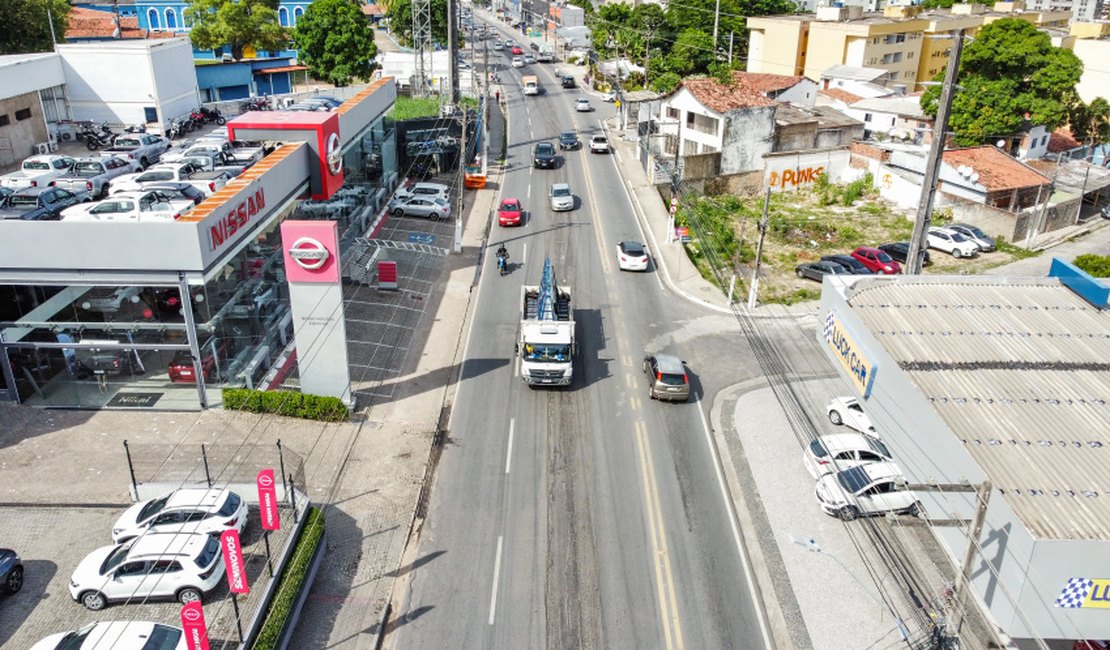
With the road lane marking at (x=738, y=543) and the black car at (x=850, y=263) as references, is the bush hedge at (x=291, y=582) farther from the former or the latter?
the black car at (x=850, y=263)

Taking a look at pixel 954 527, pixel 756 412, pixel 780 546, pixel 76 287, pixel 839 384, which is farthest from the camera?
pixel 839 384

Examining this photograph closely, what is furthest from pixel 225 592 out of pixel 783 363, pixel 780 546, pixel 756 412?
pixel 783 363

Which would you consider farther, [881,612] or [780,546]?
[780,546]

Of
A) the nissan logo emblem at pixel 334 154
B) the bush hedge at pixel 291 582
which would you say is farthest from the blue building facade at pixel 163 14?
Answer: the bush hedge at pixel 291 582

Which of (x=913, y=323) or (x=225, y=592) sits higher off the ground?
(x=913, y=323)

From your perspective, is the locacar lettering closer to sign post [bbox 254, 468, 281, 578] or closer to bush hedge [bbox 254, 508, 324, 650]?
bush hedge [bbox 254, 508, 324, 650]

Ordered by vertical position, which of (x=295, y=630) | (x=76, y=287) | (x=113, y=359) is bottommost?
(x=295, y=630)

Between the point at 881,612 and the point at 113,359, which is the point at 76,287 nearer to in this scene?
the point at 113,359
